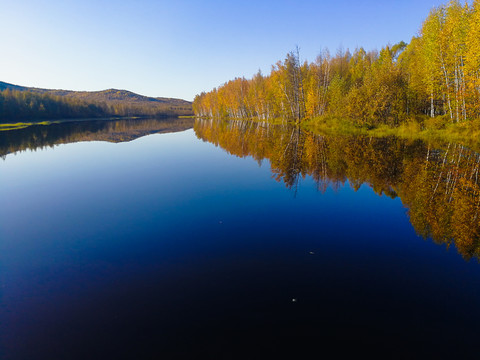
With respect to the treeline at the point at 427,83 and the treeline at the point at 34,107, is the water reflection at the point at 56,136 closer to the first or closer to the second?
the treeline at the point at 427,83

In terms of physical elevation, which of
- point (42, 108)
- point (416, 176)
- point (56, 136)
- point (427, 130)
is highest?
point (42, 108)

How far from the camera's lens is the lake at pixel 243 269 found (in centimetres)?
406

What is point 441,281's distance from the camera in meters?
5.50

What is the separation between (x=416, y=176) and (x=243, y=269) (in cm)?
1213

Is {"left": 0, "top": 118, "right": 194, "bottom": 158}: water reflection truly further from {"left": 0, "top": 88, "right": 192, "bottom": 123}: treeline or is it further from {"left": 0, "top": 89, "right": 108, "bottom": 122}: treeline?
{"left": 0, "top": 88, "right": 192, "bottom": 123}: treeline

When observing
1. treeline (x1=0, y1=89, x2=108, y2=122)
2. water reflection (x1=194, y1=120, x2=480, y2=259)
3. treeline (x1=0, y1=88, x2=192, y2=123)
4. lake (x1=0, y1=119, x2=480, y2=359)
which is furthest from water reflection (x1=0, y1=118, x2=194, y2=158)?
treeline (x1=0, y1=88, x2=192, y2=123)

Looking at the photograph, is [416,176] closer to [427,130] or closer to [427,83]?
[427,130]

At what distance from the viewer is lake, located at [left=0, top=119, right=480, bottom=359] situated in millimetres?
4062

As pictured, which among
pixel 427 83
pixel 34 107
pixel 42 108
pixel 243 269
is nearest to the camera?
pixel 243 269

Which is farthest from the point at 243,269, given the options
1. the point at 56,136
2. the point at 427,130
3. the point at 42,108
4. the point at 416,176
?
the point at 42,108

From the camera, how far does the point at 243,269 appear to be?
5969mm

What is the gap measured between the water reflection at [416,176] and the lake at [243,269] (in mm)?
95

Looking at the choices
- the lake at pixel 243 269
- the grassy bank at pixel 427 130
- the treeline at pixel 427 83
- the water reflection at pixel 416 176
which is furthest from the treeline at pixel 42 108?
the grassy bank at pixel 427 130

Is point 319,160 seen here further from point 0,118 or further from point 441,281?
point 0,118
